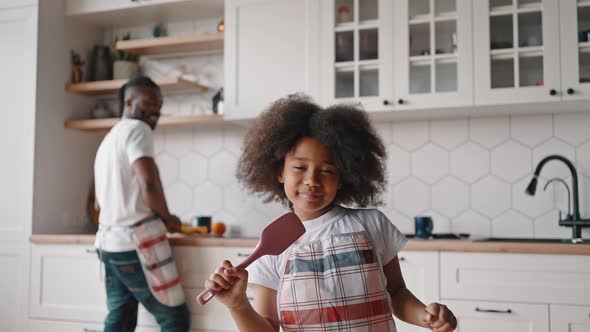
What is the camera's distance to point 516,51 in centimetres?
257

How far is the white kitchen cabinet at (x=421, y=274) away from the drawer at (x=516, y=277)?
3 centimetres

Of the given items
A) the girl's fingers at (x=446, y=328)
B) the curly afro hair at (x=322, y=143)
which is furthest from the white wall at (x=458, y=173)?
the girl's fingers at (x=446, y=328)

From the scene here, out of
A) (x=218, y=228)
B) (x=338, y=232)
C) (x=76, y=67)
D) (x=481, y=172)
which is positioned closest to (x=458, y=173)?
(x=481, y=172)

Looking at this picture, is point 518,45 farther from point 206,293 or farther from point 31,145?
point 31,145

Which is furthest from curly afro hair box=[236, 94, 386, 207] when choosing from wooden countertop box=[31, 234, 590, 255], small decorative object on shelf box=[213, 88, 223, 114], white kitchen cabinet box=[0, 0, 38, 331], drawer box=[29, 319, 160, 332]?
white kitchen cabinet box=[0, 0, 38, 331]

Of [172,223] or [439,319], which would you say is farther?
[172,223]

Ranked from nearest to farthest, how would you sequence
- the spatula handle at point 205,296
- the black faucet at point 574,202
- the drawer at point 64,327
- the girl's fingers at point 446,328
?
the spatula handle at point 205,296 → the girl's fingers at point 446,328 → the black faucet at point 574,202 → the drawer at point 64,327

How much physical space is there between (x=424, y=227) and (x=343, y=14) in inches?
39.9

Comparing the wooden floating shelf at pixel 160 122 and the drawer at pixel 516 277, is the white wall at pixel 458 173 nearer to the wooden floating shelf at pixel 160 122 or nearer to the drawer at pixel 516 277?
the wooden floating shelf at pixel 160 122

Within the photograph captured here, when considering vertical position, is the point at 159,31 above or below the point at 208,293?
above

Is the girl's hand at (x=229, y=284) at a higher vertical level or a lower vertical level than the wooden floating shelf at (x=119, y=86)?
lower

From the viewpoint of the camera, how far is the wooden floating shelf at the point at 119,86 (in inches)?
122

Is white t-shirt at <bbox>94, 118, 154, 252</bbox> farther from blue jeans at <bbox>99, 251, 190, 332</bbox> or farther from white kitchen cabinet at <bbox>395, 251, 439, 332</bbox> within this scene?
white kitchen cabinet at <bbox>395, 251, 439, 332</bbox>

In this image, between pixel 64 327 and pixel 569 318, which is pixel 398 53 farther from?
pixel 64 327
